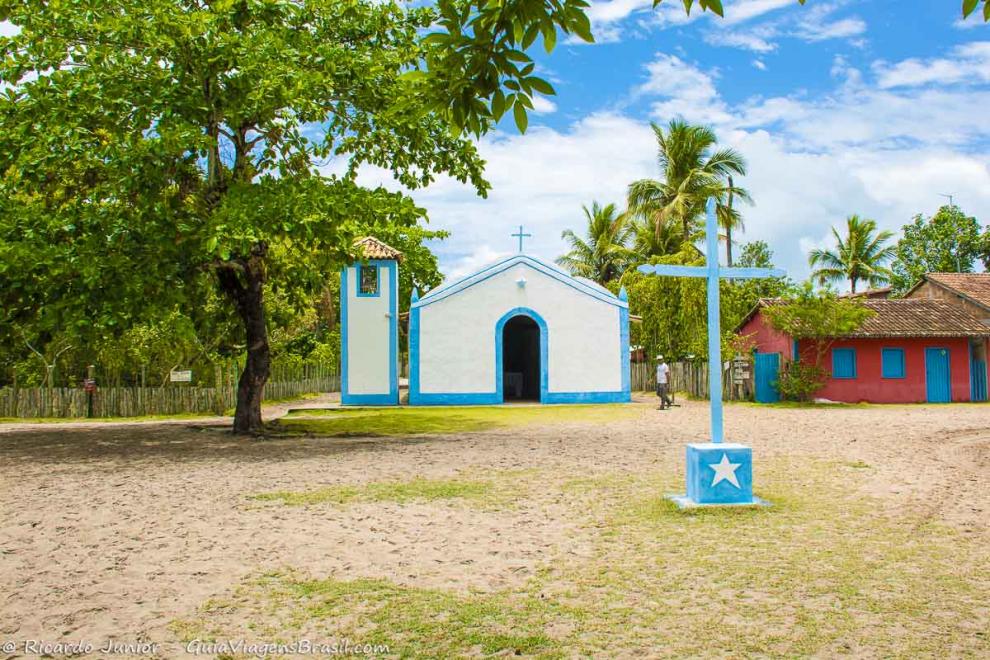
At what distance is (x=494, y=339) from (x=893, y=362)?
41.3ft

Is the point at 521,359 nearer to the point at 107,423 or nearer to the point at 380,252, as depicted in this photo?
the point at 380,252

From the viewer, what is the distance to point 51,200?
50.0 ft

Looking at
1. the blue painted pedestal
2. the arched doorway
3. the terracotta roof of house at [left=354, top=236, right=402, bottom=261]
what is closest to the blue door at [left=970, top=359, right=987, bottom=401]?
the arched doorway

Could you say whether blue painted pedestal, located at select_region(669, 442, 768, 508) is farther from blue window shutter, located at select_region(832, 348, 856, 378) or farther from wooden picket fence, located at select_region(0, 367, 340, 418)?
blue window shutter, located at select_region(832, 348, 856, 378)

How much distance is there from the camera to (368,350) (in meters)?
25.3

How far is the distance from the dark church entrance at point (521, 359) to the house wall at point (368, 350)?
5.71 metres

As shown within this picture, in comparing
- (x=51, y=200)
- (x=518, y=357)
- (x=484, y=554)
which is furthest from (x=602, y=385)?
(x=484, y=554)

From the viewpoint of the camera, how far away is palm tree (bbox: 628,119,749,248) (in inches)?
1296

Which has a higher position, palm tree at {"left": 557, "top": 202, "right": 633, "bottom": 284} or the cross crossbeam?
palm tree at {"left": 557, "top": 202, "right": 633, "bottom": 284}

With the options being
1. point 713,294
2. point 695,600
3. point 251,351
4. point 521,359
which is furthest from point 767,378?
point 695,600

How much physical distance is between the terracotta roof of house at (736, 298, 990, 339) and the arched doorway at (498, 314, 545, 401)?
8588mm

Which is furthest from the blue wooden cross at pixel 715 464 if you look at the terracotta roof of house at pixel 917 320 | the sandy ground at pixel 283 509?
the terracotta roof of house at pixel 917 320

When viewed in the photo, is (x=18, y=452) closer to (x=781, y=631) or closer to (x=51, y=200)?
(x=51, y=200)

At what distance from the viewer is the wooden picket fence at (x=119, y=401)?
65.6 feet
